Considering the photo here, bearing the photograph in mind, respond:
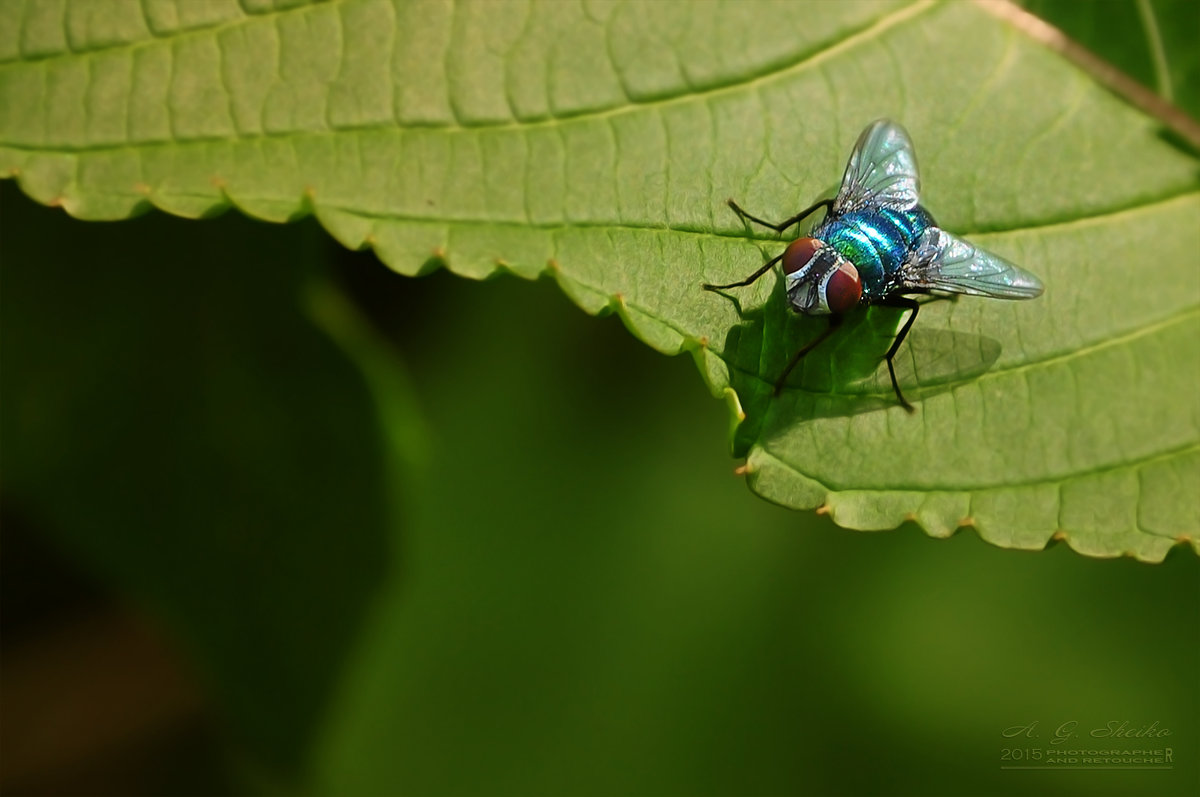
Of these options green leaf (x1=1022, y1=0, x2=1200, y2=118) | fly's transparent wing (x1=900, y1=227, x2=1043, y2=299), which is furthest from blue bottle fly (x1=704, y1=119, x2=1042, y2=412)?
green leaf (x1=1022, y1=0, x2=1200, y2=118)

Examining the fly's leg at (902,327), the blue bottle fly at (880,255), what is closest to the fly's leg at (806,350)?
the blue bottle fly at (880,255)

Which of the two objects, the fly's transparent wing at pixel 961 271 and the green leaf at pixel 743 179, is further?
the fly's transparent wing at pixel 961 271

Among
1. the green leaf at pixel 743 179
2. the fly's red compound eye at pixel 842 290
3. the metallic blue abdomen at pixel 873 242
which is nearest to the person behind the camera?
the green leaf at pixel 743 179

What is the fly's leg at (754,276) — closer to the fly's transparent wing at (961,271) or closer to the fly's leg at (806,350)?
the fly's leg at (806,350)

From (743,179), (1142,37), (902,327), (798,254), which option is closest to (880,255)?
(902,327)

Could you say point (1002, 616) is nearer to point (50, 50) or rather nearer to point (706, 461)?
point (706, 461)

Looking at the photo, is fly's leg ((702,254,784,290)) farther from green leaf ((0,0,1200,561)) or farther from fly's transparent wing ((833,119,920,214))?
fly's transparent wing ((833,119,920,214))

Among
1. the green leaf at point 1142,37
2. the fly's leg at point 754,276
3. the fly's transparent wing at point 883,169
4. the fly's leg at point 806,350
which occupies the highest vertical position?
the green leaf at point 1142,37
